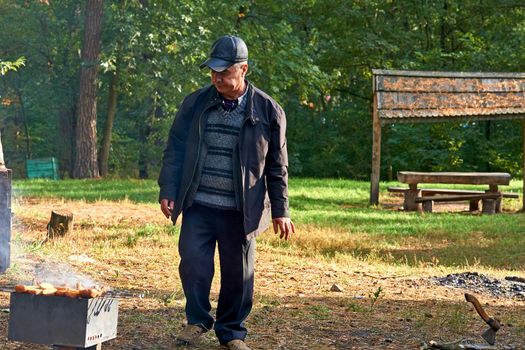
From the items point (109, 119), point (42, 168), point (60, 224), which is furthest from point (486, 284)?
point (42, 168)

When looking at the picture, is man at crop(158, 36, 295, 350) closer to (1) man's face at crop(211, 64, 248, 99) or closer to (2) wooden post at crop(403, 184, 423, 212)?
(1) man's face at crop(211, 64, 248, 99)

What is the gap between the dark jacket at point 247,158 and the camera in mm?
6711

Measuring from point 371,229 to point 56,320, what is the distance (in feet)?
40.8

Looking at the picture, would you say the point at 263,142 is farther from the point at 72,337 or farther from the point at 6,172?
the point at 6,172

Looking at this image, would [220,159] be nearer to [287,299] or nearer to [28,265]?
[287,299]

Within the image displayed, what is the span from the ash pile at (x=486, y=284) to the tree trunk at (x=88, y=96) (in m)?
19.1

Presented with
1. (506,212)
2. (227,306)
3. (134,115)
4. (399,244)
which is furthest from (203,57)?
(227,306)

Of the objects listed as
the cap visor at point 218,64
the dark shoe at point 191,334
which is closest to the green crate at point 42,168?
the dark shoe at point 191,334

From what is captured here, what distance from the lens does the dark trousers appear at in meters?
6.80

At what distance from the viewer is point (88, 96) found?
29.3 metres

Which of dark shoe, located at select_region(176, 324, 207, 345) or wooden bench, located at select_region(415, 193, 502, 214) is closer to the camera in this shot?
dark shoe, located at select_region(176, 324, 207, 345)

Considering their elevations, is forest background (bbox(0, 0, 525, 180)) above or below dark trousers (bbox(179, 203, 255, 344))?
above

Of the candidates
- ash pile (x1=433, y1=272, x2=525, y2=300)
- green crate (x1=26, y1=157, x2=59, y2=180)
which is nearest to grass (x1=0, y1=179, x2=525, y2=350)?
ash pile (x1=433, y1=272, x2=525, y2=300)

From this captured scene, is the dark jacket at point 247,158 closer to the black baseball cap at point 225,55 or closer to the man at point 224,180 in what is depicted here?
the man at point 224,180
